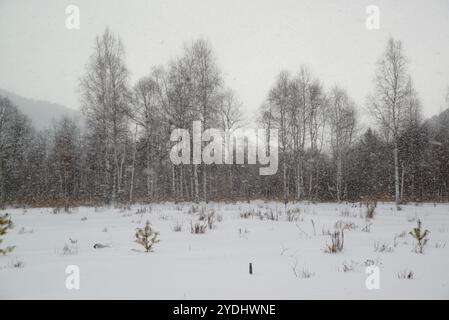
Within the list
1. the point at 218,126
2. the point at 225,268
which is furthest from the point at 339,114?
the point at 225,268

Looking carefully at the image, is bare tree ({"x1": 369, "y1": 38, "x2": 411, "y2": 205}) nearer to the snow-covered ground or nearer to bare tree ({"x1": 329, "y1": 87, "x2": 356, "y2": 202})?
bare tree ({"x1": 329, "y1": 87, "x2": 356, "y2": 202})

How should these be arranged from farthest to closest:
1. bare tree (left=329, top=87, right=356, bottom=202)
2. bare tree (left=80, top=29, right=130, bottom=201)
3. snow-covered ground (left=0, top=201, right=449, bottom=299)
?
bare tree (left=329, top=87, right=356, bottom=202), bare tree (left=80, top=29, right=130, bottom=201), snow-covered ground (left=0, top=201, right=449, bottom=299)

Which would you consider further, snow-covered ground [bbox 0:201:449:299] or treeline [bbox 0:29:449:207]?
treeline [bbox 0:29:449:207]

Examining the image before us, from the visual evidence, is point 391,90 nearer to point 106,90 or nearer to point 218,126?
point 218,126

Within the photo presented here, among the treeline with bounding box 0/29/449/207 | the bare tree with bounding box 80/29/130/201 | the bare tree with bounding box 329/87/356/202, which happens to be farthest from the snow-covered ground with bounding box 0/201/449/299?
the bare tree with bounding box 329/87/356/202

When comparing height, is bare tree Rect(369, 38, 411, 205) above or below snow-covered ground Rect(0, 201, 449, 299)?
above

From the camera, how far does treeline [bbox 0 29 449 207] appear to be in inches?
715

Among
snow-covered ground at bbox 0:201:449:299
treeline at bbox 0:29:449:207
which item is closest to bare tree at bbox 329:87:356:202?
treeline at bbox 0:29:449:207

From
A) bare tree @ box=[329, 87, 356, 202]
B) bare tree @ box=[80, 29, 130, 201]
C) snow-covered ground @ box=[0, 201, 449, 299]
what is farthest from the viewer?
bare tree @ box=[329, 87, 356, 202]

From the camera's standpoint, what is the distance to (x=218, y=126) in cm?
2333

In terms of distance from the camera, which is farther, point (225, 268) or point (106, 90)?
point (106, 90)
